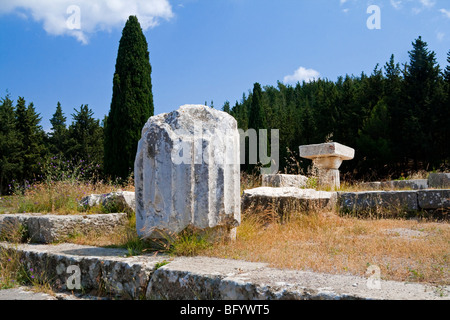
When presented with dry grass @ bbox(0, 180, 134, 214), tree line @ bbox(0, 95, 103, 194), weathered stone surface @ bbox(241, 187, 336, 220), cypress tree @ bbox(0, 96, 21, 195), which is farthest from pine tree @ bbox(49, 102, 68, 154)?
weathered stone surface @ bbox(241, 187, 336, 220)

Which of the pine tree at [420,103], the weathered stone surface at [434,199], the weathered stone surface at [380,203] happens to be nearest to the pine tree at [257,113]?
the pine tree at [420,103]

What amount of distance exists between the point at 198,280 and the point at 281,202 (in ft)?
10.1

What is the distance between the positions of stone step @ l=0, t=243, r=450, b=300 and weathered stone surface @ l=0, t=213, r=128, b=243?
0.76 meters

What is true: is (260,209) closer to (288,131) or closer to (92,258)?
(92,258)

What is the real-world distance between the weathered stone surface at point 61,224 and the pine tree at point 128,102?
8176mm

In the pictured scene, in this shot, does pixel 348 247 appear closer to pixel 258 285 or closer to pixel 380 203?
pixel 258 285

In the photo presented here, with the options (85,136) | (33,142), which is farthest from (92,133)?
(33,142)

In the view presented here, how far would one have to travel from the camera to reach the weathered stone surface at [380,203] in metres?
5.75

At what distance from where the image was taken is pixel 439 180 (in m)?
8.22

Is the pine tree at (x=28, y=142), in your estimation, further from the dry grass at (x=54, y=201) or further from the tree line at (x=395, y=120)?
the dry grass at (x=54, y=201)

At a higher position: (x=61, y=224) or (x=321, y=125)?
(x=321, y=125)

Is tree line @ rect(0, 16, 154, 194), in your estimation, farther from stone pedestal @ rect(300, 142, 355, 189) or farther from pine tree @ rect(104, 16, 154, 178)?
stone pedestal @ rect(300, 142, 355, 189)

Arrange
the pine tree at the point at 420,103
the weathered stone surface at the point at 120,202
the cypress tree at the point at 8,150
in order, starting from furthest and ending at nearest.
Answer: the cypress tree at the point at 8,150
the pine tree at the point at 420,103
the weathered stone surface at the point at 120,202
